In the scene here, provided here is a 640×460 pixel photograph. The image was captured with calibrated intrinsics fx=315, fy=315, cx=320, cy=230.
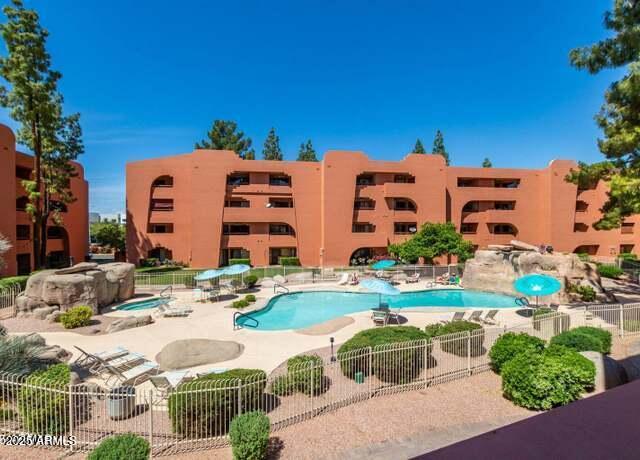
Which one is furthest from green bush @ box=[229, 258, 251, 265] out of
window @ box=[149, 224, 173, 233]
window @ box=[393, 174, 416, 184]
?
window @ box=[393, 174, 416, 184]

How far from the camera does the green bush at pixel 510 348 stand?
938 centimetres

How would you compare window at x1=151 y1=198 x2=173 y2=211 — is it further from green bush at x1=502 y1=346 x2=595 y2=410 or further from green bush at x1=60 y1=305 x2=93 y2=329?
green bush at x1=502 y1=346 x2=595 y2=410

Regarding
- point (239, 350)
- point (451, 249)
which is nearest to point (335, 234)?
point (451, 249)

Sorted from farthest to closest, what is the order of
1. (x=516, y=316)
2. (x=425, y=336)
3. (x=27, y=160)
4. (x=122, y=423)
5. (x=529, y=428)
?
1. (x=27, y=160)
2. (x=516, y=316)
3. (x=425, y=336)
4. (x=122, y=423)
5. (x=529, y=428)

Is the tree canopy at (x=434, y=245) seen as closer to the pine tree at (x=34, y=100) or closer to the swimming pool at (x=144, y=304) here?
the swimming pool at (x=144, y=304)

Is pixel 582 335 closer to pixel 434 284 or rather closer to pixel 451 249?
pixel 434 284

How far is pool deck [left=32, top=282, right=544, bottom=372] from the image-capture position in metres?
11.4

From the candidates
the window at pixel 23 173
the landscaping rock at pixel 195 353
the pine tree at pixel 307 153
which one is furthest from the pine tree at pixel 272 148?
the landscaping rock at pixel 195 353

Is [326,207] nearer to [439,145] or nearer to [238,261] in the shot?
[238,261]

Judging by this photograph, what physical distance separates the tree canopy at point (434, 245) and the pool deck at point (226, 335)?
1302 centimetres

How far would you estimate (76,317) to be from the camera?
1420 centimetres

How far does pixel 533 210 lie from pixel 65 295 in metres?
47.1

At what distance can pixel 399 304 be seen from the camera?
2184cm

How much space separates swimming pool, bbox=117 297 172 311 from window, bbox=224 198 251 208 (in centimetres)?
1740
